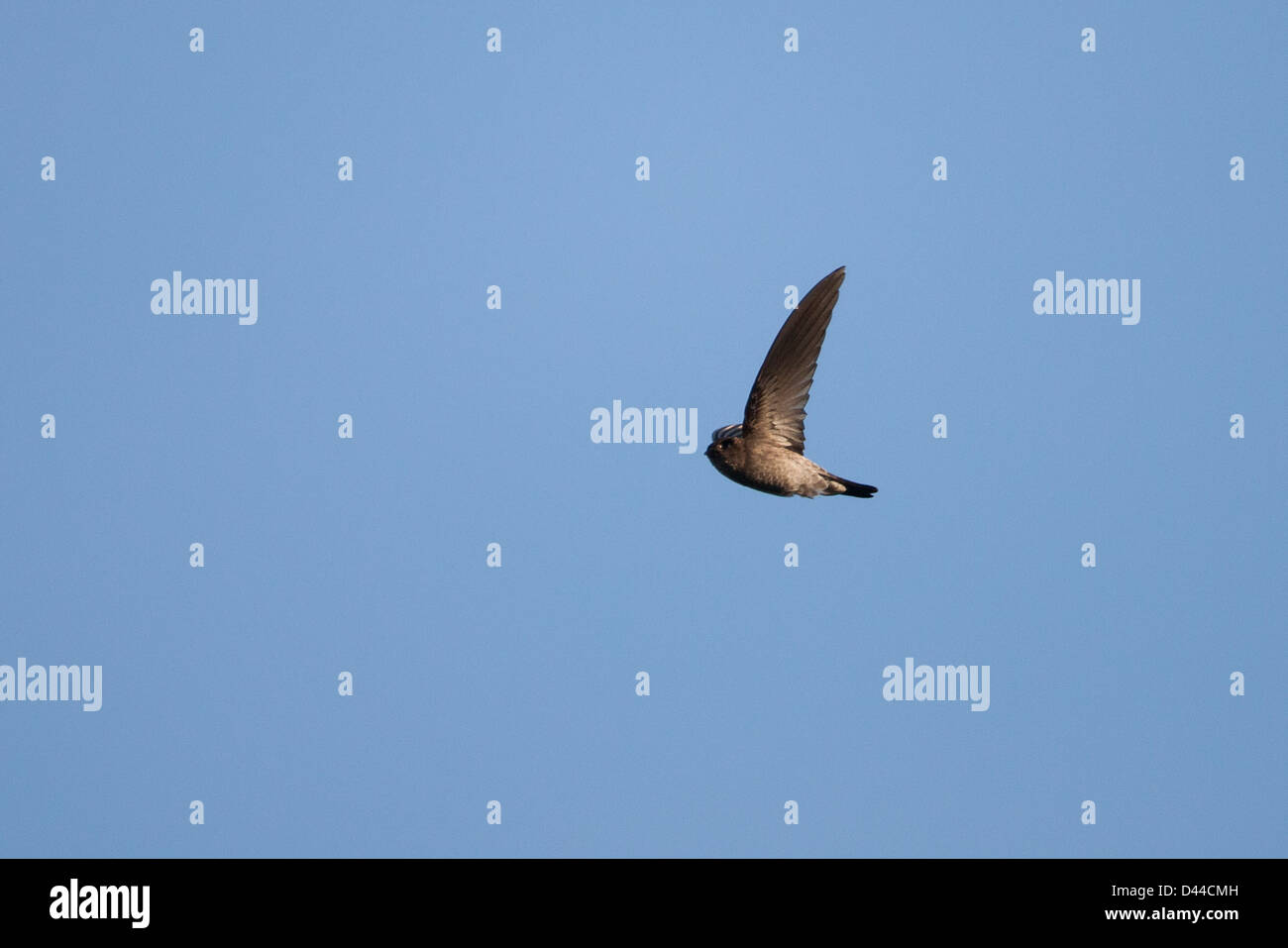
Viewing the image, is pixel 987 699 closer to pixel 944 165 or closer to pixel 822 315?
pixel 944 165

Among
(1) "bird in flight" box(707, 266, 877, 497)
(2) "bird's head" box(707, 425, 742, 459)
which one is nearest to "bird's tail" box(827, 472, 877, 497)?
(1) "bird in flight" box(707, 266, 877, 497)

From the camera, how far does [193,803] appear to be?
683 inches

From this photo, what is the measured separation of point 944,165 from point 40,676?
12822 mm

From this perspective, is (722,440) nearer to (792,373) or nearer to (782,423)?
(782,423)

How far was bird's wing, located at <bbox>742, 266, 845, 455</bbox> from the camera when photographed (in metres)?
9.81

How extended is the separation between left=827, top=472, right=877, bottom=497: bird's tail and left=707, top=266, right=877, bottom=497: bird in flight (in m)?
0.10

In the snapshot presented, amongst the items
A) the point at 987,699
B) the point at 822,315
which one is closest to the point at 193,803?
the point at 987,699

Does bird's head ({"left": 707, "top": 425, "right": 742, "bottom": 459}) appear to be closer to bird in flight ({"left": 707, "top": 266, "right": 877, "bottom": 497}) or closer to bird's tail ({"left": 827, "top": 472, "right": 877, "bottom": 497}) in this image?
bird in flight ({"left": 707, "top": 266, "right": 877, "bottom": 497})

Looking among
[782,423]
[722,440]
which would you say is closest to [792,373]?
[782,423]

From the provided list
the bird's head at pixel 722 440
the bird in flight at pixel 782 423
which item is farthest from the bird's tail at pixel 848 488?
the bird's head at pixel 722 440

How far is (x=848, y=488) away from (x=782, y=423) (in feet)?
2.24

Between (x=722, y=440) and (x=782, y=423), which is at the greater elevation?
(x=782, y=423)

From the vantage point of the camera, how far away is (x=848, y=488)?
10.3m

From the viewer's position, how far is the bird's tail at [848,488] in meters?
10.2
